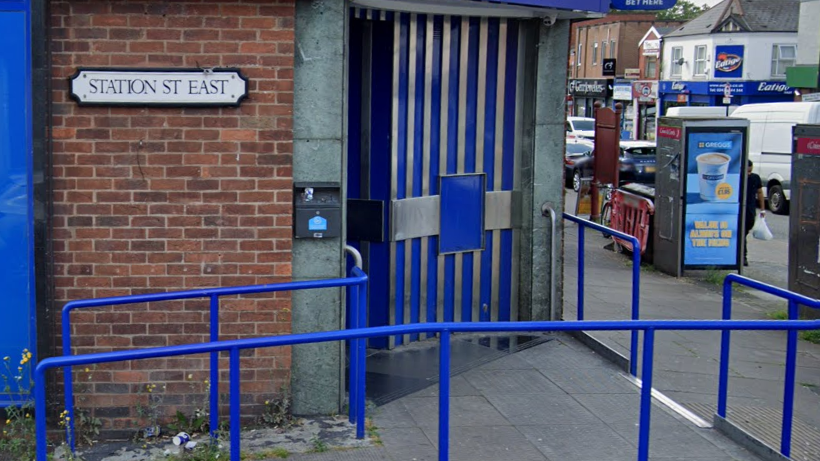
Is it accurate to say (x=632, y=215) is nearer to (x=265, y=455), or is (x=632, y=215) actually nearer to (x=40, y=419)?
(x=265, y=455)

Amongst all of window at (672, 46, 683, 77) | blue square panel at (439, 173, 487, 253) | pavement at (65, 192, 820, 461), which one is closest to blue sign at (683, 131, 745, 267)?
pavement at (65, 192, 820, 461)

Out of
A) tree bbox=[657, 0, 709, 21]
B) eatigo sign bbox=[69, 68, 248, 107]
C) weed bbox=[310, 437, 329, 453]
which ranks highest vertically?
tree bbox=[657, 0, 709, 21]

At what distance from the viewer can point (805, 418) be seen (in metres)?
7.14

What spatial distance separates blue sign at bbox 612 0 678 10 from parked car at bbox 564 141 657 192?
15.0 metres

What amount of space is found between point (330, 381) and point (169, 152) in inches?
69.5

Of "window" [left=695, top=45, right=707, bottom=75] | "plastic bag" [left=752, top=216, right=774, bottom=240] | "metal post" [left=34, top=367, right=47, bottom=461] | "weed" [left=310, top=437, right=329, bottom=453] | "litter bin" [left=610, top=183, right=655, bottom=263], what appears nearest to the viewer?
"metal post" [left=34, top=367, right=47, bottom=461]

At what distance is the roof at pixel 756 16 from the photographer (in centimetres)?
4197

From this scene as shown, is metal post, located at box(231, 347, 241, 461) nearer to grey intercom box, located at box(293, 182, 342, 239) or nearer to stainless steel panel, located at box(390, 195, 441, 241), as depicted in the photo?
grey intercom box, located at box(293, 182, 342, 239)

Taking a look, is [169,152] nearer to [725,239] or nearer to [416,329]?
[416,329]

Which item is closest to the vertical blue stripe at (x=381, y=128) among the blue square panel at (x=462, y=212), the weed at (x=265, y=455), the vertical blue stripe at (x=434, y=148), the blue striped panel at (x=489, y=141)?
the vertical blue stripe at (x=434, y=148)

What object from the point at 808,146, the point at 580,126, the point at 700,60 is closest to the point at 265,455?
the point at 808,146

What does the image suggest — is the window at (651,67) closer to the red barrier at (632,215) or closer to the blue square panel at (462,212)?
the red barrier at (632,215)

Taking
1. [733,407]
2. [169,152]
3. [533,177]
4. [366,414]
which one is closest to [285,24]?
[169,152]

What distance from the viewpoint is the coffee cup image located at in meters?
13.4
